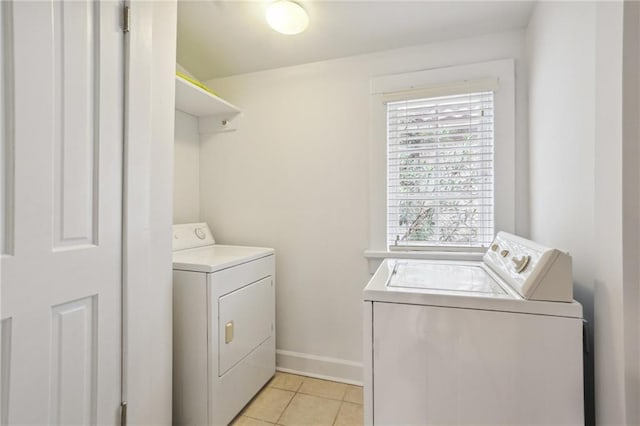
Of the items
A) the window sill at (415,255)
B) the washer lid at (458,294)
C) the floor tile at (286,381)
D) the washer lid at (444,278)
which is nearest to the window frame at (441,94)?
the window sill at (415,255)

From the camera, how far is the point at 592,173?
0.96 metres

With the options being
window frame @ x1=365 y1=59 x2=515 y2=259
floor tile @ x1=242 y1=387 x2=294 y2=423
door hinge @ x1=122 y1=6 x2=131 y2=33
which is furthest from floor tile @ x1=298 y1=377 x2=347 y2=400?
door hinge @ x1=122 y1=6 x2=131 y2=33

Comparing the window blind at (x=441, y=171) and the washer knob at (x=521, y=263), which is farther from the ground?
the window blind at (x=441, y=171)

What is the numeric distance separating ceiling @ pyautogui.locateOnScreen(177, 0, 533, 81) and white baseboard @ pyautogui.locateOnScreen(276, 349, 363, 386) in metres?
2.06

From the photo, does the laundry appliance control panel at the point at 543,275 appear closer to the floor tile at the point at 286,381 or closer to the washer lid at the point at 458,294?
the washer lid at the point at 458,294

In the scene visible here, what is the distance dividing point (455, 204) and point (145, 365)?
179cm

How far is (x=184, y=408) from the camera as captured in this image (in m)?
1.52

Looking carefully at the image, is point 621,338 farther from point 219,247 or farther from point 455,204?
point 219,247

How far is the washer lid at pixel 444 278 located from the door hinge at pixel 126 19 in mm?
1396

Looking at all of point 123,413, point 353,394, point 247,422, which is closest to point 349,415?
point 353,394

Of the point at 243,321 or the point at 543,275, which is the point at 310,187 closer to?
the point at 243,321

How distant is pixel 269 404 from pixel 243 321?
536 millimetres

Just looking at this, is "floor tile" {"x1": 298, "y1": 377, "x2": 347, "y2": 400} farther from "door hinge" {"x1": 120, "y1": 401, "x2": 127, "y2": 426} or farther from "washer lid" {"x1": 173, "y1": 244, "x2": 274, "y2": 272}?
"door hinge" {"x1": 120, "y1": 401, "x2": 127, "y2": 426}

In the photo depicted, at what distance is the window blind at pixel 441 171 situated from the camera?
178cm
